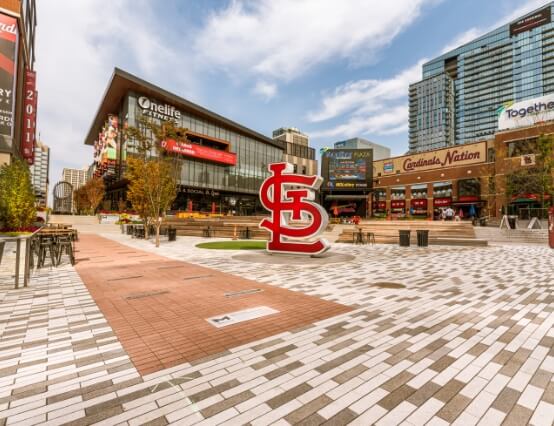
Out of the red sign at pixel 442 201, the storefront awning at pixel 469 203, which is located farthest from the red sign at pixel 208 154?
the storefront awning at pixel 469 203

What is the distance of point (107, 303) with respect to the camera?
19.6ft

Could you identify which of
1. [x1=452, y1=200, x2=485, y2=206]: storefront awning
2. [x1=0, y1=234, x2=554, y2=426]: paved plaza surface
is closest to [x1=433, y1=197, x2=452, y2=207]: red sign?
[x1=452, y1=200, x2=485, y2=206]: storefront awning

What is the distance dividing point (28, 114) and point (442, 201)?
6425cm

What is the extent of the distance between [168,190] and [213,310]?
16117 millimetres

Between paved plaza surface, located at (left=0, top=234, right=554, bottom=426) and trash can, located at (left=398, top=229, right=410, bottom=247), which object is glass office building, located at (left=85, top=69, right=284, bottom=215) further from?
paved plaza surface, located at (left=0, top=234, right=554, bottom=426)

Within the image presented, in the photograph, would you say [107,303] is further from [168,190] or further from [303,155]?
[303,155]

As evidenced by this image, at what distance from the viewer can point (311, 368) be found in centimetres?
336

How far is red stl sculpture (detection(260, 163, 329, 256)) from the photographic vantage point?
12.6 metres

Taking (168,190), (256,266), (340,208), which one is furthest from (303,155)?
(256,266)

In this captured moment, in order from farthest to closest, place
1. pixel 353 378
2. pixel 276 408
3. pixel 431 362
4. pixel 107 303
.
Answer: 1. pixel 107 303
2. pixel 431 362
3. pixel 353 378
4. pixel 276 408

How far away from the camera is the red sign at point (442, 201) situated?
169 feet

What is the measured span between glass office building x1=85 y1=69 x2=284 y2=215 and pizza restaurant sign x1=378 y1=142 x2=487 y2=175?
100ft

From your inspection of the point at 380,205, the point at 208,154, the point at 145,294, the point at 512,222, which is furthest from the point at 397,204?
the point at 145,294

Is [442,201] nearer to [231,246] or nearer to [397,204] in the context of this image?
[397,204]
